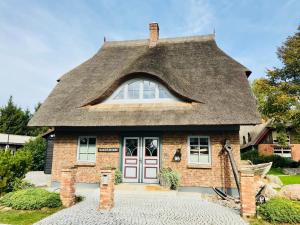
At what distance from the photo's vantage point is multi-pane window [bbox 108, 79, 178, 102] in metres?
12.8

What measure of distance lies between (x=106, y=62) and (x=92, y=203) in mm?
10174

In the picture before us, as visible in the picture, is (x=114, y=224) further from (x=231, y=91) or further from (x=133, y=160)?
(x=231, y=91)

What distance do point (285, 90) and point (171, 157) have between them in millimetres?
19903

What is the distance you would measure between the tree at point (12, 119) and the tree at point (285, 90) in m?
39.5

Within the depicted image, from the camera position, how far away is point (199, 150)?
39.0 feet

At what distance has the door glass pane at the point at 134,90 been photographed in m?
13.1

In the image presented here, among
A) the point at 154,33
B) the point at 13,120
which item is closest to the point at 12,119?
the point at 13,120

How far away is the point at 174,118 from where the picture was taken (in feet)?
37.6

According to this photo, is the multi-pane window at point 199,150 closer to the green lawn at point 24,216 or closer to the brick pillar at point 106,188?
the brick pillar at point 106,188

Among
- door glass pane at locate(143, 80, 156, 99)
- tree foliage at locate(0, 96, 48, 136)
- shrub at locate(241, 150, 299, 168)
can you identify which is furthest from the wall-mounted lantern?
tree foliage at locate(0, 96, 48, 136)

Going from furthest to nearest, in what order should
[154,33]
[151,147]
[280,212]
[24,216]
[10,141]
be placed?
[10,141] < [154,33] < [151,147] < [24,216] < [280,212]

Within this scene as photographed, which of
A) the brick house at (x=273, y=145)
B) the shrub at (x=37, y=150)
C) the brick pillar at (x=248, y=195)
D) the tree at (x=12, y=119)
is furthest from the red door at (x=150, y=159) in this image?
the tree at (x=12, y=119)

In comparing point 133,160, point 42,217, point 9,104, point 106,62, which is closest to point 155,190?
Answer: point 133,160

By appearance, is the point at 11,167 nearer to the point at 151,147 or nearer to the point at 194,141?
the point at 151,147
